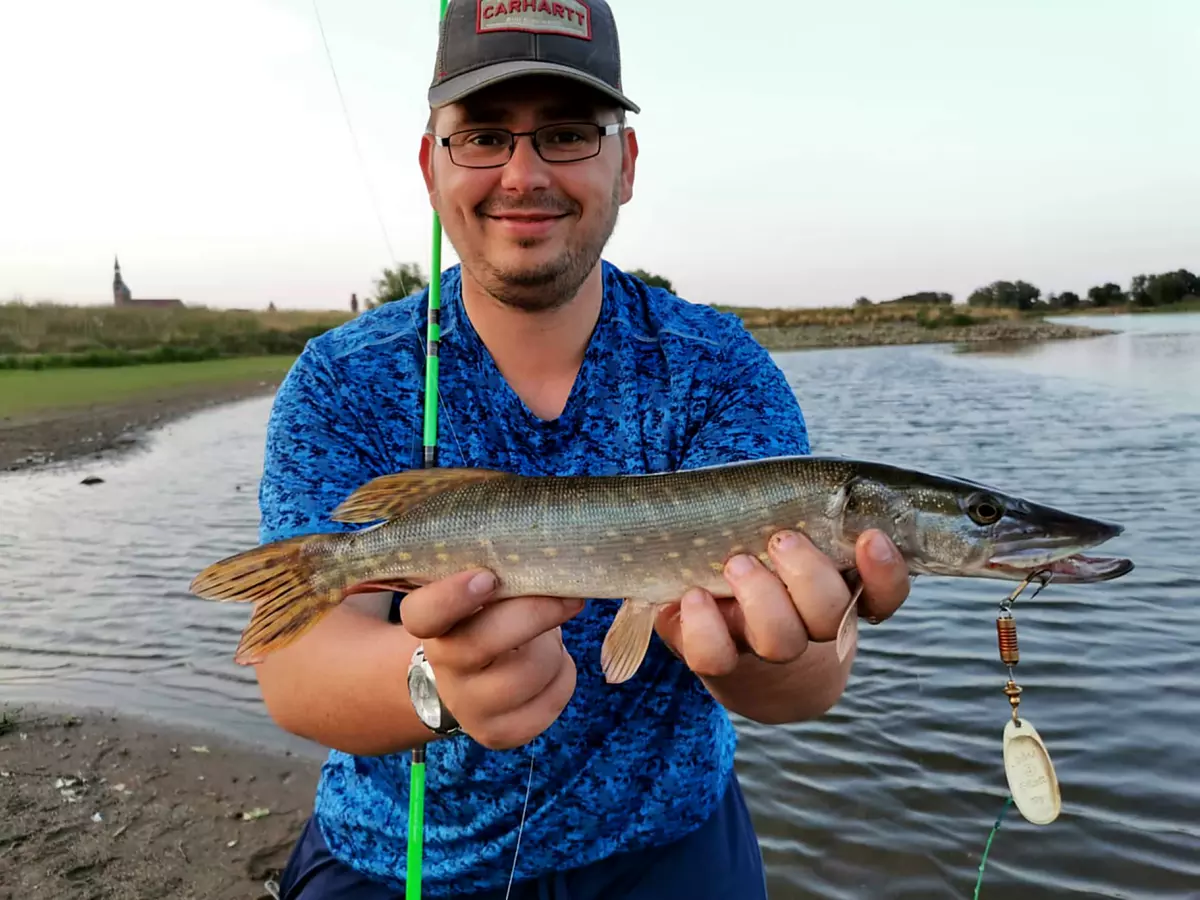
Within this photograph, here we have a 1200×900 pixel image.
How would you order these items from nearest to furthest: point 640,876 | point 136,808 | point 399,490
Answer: point 399,490
point 640,876
point 136,808

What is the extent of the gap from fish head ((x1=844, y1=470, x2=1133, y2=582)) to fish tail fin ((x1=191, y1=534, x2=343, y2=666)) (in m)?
1.42

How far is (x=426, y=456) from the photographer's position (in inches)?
103

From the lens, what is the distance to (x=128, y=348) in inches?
1697

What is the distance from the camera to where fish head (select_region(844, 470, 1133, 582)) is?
2289mm

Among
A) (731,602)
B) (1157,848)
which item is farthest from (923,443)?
(731,602)

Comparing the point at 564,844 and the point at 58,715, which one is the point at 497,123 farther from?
the point at 58,715

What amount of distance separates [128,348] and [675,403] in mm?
47128

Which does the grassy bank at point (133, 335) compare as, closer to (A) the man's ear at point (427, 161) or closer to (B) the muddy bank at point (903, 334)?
(B) the muddy bank at point (903, 334)

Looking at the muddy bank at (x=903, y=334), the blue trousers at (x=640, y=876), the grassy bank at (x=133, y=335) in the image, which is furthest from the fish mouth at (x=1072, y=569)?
the muddy bank at (x=903, y=334)

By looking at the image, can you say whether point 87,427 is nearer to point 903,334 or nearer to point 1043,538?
point 1043,538

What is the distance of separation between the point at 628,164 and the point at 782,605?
1.69 meters

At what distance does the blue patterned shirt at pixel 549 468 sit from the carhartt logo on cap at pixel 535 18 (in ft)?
2.68

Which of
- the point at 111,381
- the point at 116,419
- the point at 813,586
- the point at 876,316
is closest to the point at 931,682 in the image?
the point at 813,586

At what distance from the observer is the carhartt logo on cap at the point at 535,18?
8.51 feet
